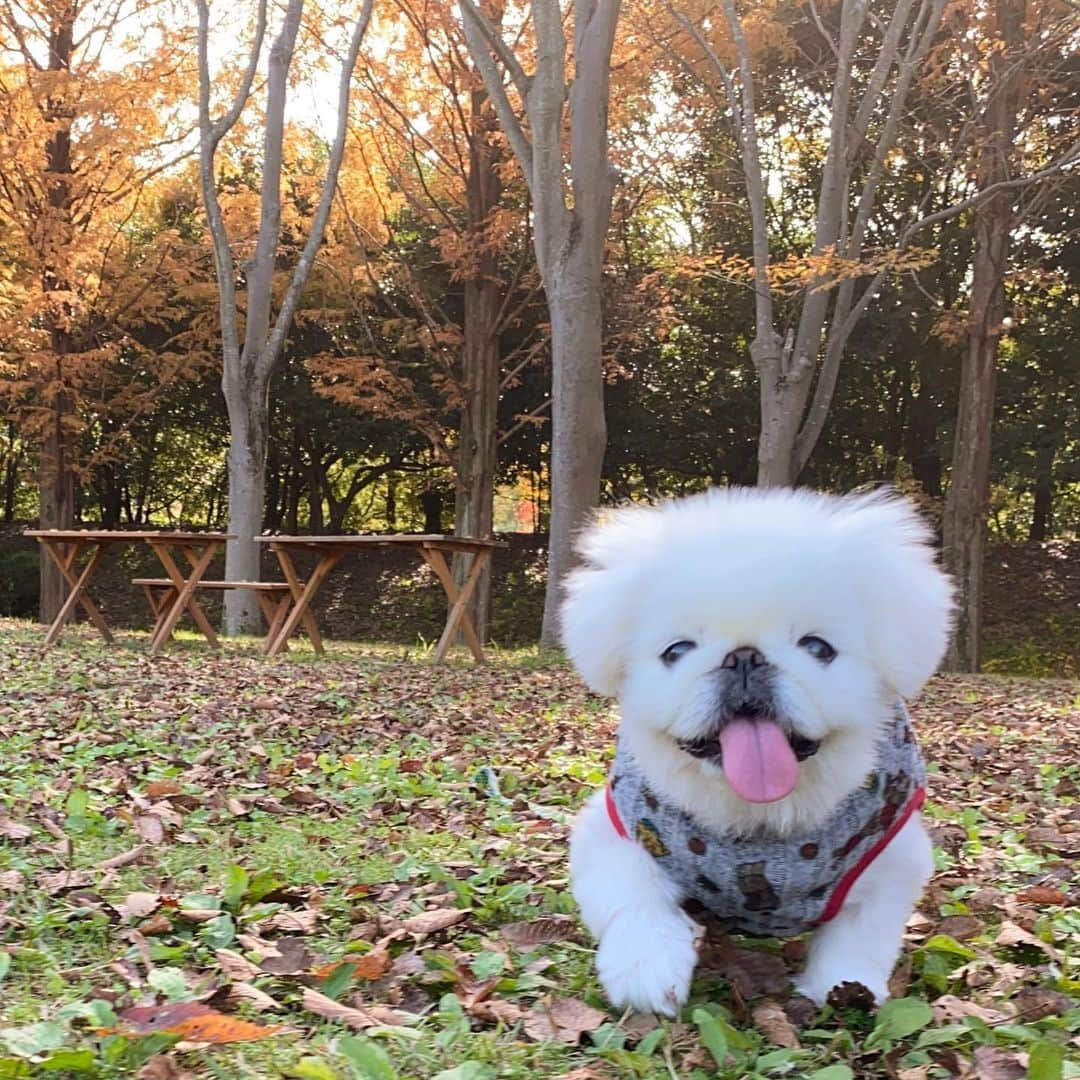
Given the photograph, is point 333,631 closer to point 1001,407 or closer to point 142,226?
point 142,226

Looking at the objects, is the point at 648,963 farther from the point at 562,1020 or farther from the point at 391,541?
the point at 391,541

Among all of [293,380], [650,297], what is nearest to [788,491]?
[650,297]

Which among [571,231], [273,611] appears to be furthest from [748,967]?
[273,611]

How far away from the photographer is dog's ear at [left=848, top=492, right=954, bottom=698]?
1.57m

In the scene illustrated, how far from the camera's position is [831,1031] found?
162 centimetres

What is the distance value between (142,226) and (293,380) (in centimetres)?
358

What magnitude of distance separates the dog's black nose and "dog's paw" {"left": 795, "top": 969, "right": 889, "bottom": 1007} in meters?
0.57

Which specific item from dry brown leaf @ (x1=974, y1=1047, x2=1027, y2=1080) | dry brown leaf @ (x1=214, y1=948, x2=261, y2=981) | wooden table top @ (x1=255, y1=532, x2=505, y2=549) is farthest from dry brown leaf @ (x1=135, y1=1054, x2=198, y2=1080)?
wooden table top @ (x1=255, y1=532, x2=505, y2=549)

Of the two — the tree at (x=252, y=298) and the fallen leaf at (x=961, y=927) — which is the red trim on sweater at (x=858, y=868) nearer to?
the fallen leaf at (x=961, y=927)

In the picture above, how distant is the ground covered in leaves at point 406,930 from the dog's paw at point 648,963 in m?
0.04

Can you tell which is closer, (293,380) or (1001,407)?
(1001,407)

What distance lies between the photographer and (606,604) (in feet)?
5.44

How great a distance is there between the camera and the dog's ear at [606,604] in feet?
5.40

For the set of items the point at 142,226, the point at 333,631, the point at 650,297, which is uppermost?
the point at 142,226
